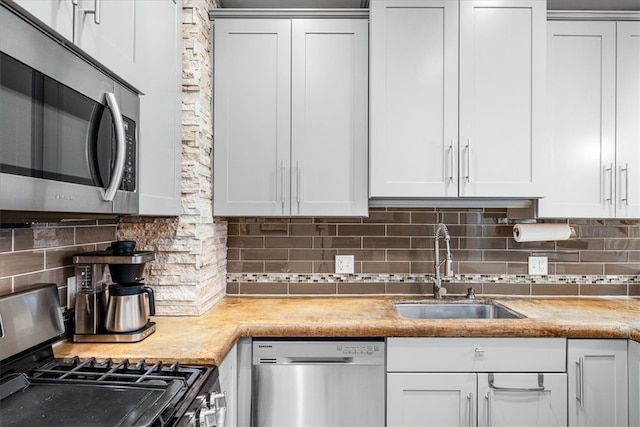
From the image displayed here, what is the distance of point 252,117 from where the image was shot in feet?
7.01

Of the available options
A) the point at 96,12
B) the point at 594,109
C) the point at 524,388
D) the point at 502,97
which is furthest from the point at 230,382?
the point at 594,109

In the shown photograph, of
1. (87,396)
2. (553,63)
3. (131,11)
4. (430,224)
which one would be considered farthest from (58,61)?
(553,63)

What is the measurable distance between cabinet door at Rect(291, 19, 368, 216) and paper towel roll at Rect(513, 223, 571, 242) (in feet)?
2.83

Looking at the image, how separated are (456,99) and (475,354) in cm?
118

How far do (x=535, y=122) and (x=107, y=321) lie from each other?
206 centimetres

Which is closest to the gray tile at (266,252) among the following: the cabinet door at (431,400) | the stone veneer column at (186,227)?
the stone veneer column at (186,227)

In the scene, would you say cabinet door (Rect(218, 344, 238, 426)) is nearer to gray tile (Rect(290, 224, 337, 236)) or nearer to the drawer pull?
gray tile (Rect(290, 224, 337, 236))

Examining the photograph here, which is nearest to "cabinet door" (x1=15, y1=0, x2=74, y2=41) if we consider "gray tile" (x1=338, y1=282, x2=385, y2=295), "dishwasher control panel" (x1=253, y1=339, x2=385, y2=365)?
"dishwasher control panel" (x1=253, y1=339, x2=385, y2=365)

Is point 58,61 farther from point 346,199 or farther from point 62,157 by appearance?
point 346,199

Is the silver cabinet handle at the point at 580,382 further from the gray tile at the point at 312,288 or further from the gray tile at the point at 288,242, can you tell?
the gray tile at the point at 288,242

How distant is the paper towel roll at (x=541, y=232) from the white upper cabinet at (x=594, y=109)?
0.38 ft

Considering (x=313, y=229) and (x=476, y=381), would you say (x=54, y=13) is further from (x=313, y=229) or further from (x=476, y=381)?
(x=476, y=381)

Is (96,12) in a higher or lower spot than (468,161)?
higher

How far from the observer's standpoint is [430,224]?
2451mm
